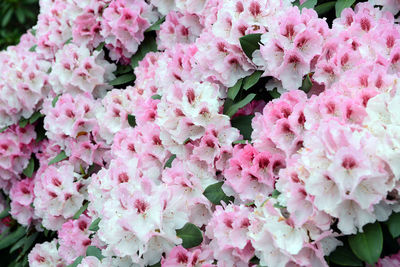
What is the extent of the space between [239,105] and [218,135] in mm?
121

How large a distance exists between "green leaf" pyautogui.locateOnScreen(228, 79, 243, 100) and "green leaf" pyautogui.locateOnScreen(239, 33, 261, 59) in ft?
0.36

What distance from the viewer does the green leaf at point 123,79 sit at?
2.60 meters

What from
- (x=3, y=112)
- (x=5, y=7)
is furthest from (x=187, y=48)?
(x=5, y=7)

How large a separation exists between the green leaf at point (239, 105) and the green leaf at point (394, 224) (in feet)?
1.96

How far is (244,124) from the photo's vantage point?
1853mm

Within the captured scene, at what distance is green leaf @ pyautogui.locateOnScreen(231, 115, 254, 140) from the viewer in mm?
1837

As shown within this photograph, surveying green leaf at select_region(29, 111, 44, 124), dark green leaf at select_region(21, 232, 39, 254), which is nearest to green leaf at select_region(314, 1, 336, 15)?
green leaf at select_region(29, 111, 44, 124)

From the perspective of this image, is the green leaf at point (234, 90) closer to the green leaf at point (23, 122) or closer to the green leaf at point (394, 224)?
the green leaf at point (394, 224)

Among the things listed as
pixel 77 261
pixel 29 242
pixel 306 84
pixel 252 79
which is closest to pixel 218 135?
pixel 252 79

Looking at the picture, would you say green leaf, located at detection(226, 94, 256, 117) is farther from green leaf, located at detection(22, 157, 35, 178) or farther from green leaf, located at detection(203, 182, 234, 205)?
green leaf, located at detection(22, 157, 35, 178)

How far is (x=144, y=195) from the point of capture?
63.2 inches

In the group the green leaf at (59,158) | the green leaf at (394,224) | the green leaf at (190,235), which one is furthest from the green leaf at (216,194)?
the green leaf at (59,158)

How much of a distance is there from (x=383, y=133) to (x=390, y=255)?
1.14 feet

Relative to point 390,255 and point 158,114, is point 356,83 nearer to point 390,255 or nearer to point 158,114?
point 390,255
